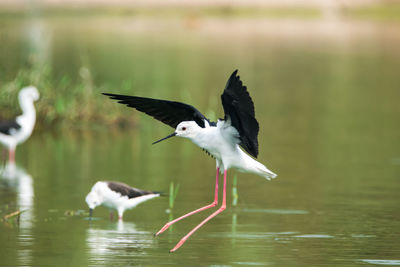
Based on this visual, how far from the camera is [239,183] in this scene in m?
14.9

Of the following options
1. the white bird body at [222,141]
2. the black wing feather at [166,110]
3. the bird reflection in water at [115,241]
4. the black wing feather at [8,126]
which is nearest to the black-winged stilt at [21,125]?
the black wing feather at [8,126]

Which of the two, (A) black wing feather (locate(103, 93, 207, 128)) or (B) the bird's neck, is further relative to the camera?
(B) the bird's neck

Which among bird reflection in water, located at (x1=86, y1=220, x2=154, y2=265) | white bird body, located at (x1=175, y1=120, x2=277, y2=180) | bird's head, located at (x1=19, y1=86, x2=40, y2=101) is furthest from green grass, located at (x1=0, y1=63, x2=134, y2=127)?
white bird body, located at (x1=175, y1=120, x2=277, y2=180)

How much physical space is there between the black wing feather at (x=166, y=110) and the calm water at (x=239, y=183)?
119 centimetres

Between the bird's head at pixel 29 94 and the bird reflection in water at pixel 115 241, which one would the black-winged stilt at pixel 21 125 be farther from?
→ the bird reflection in water at pixel 115 241

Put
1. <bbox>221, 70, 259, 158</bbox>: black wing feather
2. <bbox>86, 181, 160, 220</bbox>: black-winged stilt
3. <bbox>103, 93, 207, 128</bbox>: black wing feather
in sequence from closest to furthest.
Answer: <bbox>221, 70, 259, 158</bbox>: black wing feather, <bbox>103, 93, 207, 128</bbox>: black wing feather, <bbox>86, 181, 160, 220</bbox>: black-winged stilt

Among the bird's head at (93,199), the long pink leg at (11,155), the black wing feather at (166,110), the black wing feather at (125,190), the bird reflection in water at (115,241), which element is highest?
the black wing feather at (166,110)

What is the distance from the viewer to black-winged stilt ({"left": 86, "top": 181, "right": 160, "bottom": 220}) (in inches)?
474

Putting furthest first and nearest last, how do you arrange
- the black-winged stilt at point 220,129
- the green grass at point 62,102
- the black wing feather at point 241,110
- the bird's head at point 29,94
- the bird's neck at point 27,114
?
the green grass at point 62,102 → the bird's head at point 29,94 → the bird's neck at point 27,114 → the black-winged stilt at point 220,129 → the black wing feather at point 241,110

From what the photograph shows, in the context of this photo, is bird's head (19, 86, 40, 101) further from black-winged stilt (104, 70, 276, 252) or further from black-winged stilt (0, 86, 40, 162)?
black-winged stilt (104, 70, 276, 252)

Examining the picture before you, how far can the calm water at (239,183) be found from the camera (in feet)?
33.7

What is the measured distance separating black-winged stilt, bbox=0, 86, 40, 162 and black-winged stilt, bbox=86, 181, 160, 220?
4.94 metres

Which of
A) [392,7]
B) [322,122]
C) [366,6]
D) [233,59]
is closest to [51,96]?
[322,122]

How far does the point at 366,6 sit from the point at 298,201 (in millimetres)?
75794
